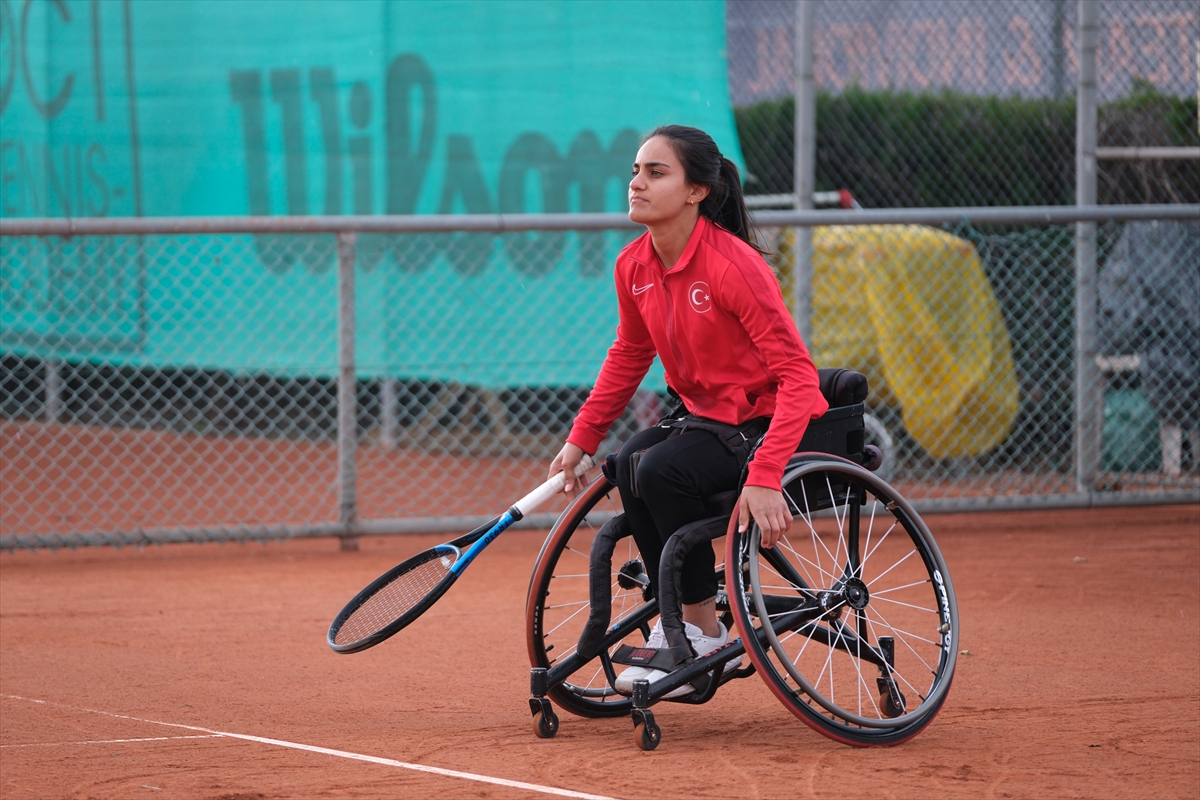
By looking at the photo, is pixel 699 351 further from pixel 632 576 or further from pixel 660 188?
pixel 632 576

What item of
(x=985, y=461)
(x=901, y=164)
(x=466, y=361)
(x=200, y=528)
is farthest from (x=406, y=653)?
(x=901, y=164)

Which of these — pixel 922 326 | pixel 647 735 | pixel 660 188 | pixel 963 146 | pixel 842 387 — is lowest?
pixel 647 735

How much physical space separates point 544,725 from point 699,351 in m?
1.06

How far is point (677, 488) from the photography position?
340 centimetres

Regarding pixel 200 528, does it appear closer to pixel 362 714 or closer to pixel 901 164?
pixel 362 714

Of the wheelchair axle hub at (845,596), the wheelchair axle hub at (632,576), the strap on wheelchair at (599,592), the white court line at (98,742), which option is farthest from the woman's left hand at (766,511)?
the white court line at (98,742)

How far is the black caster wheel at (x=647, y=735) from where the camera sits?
3.43 meters

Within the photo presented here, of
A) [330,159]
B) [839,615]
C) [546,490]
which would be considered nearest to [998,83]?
[330,159]

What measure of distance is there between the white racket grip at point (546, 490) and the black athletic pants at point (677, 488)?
21cm

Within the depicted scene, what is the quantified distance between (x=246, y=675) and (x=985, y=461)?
448 cm

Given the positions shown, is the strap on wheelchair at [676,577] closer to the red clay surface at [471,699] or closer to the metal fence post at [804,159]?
the red clay surface at [471,699]

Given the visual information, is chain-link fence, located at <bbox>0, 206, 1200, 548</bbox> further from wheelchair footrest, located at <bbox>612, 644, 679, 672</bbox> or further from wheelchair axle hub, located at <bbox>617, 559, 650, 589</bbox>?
wheelchair footrest, located at <bbox>612, 644, 679, 672</bbox>

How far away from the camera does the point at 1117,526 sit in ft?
22.9

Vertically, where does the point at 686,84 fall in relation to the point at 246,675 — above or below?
above
